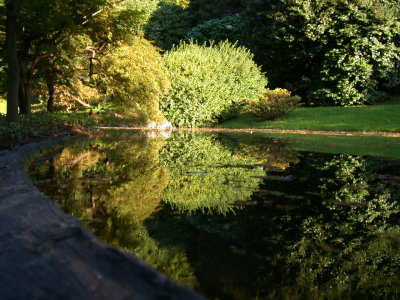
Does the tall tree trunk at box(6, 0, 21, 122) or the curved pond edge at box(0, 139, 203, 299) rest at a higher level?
the tall tree trunk at box(6, 0, 21, 122)

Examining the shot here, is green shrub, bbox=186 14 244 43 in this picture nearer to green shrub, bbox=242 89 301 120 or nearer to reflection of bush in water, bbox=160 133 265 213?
green shrub, bbox=242 89 301 120

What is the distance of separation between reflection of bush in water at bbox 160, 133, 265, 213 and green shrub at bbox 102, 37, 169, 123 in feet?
30.5

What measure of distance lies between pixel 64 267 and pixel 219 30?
38640 mm

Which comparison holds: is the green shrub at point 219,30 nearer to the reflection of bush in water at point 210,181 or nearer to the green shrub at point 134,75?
the green shrub at point 134,75

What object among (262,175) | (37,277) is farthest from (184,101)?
(37,277)

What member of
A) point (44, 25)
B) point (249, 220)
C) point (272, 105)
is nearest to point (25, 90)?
point (44, 25)

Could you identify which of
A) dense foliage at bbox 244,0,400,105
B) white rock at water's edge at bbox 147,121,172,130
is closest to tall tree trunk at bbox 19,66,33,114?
white rock at water's edge at bbox 147,121,172,130

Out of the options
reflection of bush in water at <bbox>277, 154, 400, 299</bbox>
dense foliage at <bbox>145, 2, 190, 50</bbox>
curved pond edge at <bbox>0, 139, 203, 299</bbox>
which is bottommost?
reflection of bush in water at <bbox>277, 154, 400, 299</bbox>

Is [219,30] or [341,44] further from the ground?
[219,30]

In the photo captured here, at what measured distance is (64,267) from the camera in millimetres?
2125

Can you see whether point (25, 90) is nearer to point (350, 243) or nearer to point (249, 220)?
point (249, 220)

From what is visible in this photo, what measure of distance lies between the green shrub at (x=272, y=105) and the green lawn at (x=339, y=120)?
0.48 metres

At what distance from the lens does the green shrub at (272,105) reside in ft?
74.2

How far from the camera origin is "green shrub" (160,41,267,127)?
910 inches
